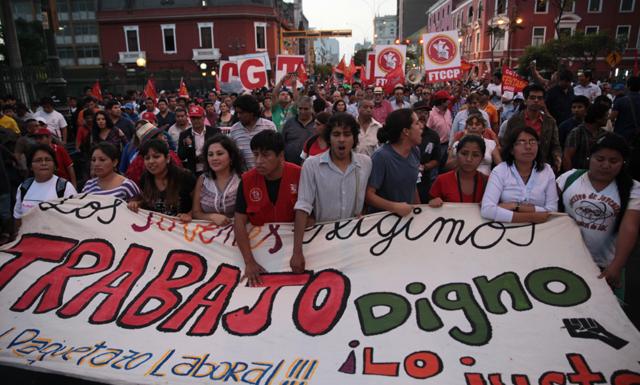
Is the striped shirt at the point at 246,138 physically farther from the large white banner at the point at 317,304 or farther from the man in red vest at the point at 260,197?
the man in red vest at the point at 260,197

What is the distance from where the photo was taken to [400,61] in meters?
12.6

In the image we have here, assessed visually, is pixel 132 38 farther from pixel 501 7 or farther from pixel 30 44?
pixel 501 7

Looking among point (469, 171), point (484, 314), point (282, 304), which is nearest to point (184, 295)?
point (282, 304)

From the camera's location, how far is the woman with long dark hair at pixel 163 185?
383 centimetres

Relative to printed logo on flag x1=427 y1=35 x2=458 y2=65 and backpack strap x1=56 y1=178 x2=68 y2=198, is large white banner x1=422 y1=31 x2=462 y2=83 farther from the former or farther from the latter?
backpack strap x1=56 y1=178 x2=68 y2=198

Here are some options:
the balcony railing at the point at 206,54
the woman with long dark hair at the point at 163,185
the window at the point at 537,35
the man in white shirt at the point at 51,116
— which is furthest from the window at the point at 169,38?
the woman with long dark hair at the point at 163,185

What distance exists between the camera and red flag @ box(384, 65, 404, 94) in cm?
1177

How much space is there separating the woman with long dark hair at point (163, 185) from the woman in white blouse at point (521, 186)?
8.15ft

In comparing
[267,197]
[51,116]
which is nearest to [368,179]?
[267,197]

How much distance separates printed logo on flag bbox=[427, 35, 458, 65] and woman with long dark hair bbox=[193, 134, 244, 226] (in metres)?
8.70

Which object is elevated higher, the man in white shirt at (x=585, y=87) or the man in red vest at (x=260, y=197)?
the man in white shirt at (x=585, y=87)

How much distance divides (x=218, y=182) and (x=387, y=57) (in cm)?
1011

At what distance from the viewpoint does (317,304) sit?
9.98 ft

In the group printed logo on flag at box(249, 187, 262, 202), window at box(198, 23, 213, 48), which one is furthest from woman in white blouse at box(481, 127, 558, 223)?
window at box(198, 23, 213, 48)
